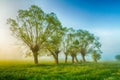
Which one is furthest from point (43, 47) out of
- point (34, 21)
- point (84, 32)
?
point (84, 32)

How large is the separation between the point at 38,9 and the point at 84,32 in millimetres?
40827

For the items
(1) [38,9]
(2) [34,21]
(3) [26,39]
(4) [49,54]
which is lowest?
(4) [49,54]

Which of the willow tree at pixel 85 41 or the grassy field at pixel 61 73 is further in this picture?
the willow tree at pixel 85 41

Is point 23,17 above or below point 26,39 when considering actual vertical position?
above

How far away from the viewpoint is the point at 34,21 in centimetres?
5144

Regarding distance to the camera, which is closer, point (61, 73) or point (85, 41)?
point (61, 73)

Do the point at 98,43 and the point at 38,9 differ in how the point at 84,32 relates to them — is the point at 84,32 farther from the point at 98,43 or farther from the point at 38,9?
the point at 38,9

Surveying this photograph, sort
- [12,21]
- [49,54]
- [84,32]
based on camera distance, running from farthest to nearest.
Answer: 1. [84,32]
2. [49,54]
3. [12,21]

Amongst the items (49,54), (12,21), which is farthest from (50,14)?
(49,54)

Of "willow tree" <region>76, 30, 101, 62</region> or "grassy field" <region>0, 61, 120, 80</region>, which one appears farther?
"willow tree" <region>76, 30, 101, 62</region>

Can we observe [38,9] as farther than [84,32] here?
No

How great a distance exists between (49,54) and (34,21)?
1602 cm

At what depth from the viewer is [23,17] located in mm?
50969

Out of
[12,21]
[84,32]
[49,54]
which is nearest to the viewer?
[12,21]
